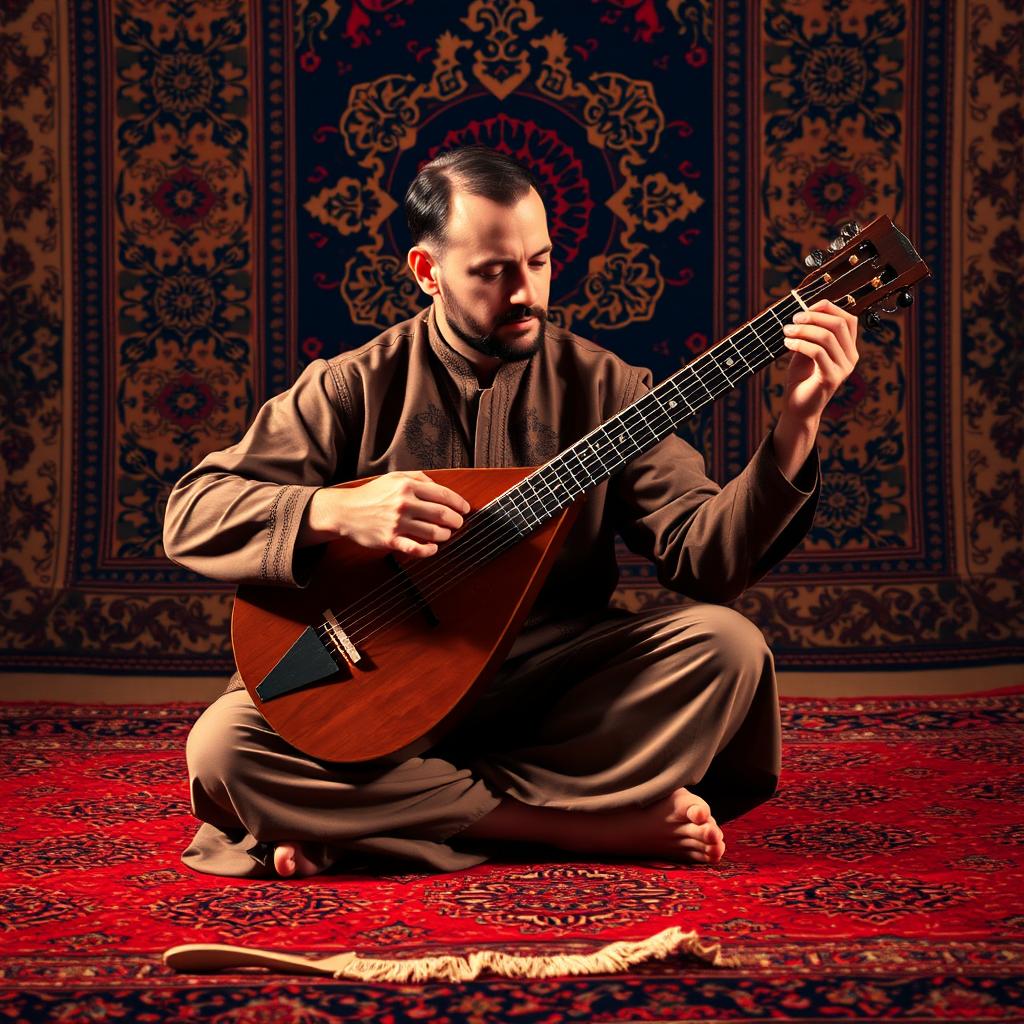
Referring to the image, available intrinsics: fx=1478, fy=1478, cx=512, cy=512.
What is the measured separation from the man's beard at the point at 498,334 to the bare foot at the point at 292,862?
0.82 meters

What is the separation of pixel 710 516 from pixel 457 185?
25.9 inches

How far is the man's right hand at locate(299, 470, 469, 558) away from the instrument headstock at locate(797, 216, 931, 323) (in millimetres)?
593

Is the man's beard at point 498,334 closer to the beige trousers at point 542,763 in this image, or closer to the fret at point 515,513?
the fret at point 515,513

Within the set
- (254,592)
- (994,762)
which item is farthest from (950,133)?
(254,592)

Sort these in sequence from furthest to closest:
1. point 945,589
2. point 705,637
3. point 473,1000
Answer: point 945,589
point 705,637
point 473,1000

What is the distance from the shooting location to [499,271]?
90.0 inches

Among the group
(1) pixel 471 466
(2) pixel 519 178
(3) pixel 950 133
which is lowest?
(1) pixel 471 466

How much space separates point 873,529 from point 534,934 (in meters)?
2.16

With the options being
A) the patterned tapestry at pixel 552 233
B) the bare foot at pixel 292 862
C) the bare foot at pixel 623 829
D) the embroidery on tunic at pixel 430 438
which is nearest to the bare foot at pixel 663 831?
the bare foot at pixel 623 829

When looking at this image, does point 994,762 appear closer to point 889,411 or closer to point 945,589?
point 945,589

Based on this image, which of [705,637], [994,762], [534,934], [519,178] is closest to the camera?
[534,934]

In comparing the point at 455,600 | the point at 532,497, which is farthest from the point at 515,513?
the point at 455,600

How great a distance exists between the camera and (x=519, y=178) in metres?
2.31

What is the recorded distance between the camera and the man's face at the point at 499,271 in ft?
7.45
